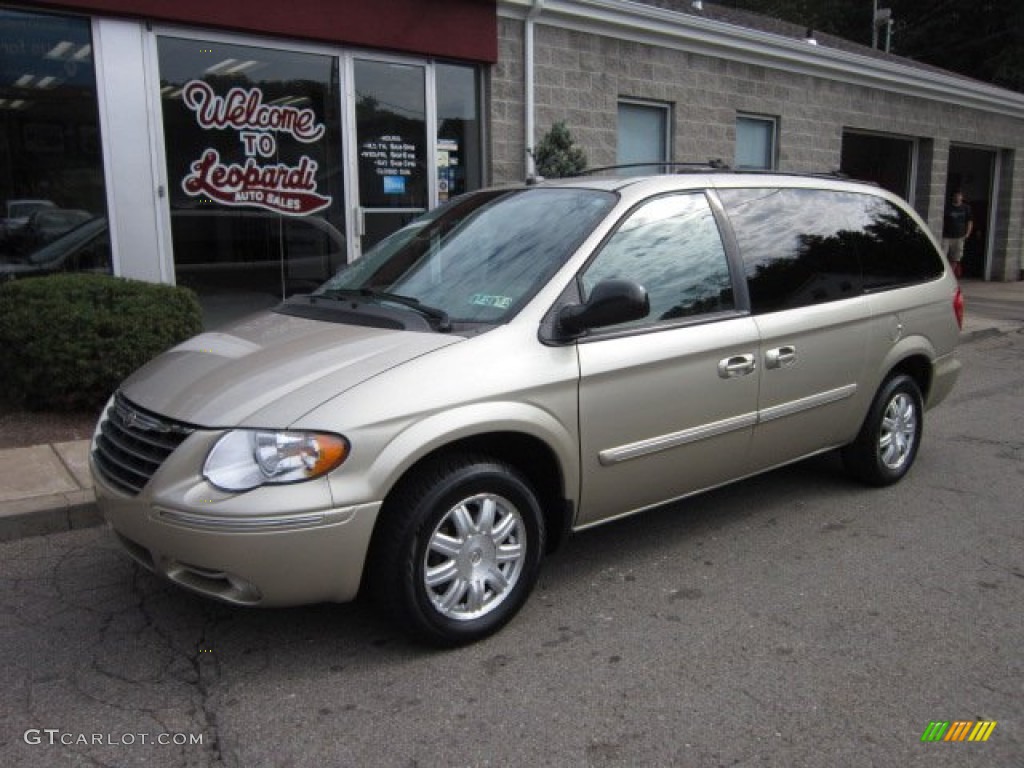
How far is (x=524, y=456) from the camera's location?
353cm

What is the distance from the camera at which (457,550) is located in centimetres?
322

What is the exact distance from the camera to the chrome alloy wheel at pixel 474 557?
320cm

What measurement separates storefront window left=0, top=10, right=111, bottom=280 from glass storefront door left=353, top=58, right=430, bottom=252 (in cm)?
250

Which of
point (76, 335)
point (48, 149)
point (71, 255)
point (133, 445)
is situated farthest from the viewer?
point (71, 255)

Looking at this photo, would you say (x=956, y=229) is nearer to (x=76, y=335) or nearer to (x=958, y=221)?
(x=958, y=221)

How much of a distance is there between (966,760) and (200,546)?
2.50 meters

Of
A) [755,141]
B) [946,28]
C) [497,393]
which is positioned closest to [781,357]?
[497,393]

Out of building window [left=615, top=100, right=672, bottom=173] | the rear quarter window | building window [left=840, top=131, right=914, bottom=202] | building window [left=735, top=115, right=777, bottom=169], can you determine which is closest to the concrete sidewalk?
the rear quarter window

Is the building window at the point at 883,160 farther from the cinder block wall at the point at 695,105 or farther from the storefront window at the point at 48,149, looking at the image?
the storefront window at the point at 48,149

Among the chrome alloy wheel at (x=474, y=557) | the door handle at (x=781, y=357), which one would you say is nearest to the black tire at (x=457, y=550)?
the chrome alloy wheel at (x=474, y=557)

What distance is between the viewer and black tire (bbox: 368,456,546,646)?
121 inches

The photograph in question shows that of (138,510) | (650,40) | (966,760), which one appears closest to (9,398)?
(138,510)

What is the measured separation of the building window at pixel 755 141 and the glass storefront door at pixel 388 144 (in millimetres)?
5367

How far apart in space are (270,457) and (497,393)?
2.79 feet
